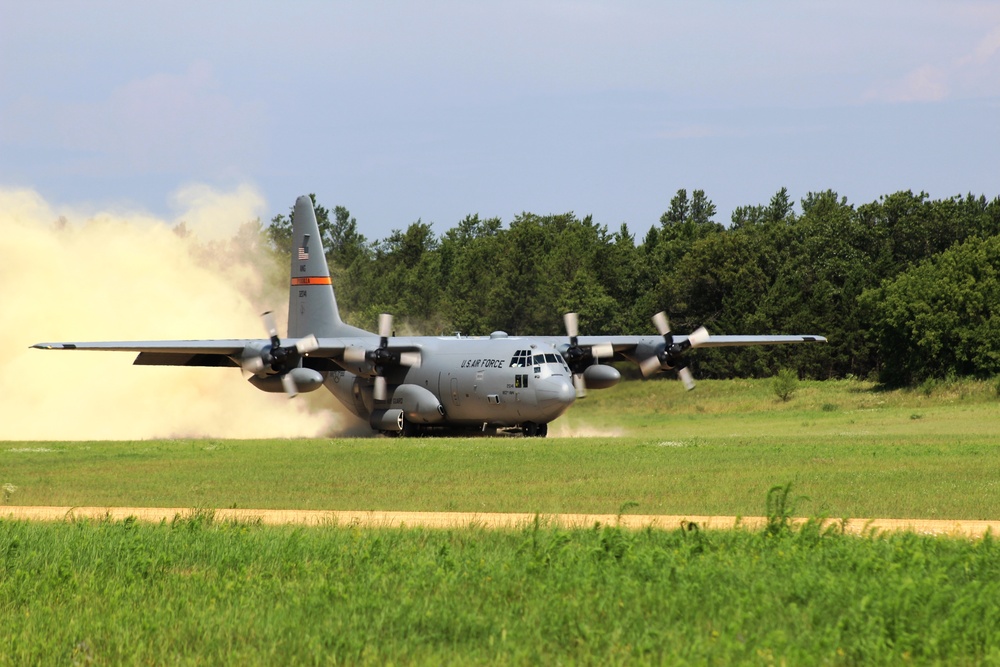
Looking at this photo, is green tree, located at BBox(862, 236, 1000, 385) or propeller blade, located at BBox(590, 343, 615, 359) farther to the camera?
green tree, located at BBox(862, 236, 1000, 385)

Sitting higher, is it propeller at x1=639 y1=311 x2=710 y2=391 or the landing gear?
propeller at x1=639 y1=311 x2=710 y2=391

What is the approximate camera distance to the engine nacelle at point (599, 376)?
45094 mm

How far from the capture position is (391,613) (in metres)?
11.6

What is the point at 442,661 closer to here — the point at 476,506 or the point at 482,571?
the point at 482,571

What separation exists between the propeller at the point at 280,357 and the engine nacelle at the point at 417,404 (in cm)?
394

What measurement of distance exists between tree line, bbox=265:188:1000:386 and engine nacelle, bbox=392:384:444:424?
32041 mm

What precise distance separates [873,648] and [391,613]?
4.37 meters

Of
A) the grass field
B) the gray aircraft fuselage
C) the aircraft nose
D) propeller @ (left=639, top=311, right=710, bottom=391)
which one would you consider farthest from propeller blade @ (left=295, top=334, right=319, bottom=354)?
the grass field

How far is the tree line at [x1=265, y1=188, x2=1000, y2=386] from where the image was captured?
67.7 meters

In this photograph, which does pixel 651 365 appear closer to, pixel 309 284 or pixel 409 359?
pixel 409 359

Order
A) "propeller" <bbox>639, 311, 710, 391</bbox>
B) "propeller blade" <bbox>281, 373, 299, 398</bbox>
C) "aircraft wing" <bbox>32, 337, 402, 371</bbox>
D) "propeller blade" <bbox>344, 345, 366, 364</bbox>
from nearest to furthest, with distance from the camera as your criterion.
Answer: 1. "propeller blade" <bbox>281, 373, 299, 398</bbox>
2. "aircraft wing" <bbox>32, 337, 402, 371</bbox>
3. "propeller" <bbox>639, 311, 710, 391</bbox>
4. "propeller blade" <bbox>344, 345, 366, 364</bbox>

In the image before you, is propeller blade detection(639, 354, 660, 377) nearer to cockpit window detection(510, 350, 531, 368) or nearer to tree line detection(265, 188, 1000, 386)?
cockpit window detection(510, 350, 531, 368)

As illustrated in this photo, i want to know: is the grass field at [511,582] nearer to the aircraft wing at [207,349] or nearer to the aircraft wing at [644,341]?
the aircraft wing at [207,349]

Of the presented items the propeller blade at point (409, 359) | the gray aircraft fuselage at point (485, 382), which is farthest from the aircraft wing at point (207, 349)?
the gray aircraft fuselage at point (485, 382)
